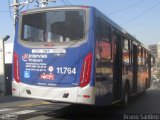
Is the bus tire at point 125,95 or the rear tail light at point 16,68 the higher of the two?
the rear tail light at point 16,68

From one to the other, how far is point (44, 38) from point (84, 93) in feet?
7.47

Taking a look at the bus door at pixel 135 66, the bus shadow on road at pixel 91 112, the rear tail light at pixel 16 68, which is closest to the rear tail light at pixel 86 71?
the bus shadow on road at pixel 91 112

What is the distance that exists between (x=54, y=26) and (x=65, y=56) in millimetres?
1129

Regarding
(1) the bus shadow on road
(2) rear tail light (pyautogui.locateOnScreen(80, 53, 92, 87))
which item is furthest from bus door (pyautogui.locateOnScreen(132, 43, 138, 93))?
(2) rear tail light (pyautogui.locateOnScreen(80, 53, 92, 87))

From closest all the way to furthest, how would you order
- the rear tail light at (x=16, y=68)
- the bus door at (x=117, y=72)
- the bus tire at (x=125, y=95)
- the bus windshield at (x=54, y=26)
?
1. the bus windshield at (x=54, y=26)
2. the rear tail light at (x=16, y=68)
3. the bus door at (x=117, y=72)
4. the bus tire at (x=125, y=95)

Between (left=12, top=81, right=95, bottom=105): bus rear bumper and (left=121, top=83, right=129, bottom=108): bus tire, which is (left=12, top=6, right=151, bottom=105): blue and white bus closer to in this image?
(left=12, top=81, right=95, bottom=105): bus rear bumper

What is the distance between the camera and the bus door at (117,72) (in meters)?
14.1

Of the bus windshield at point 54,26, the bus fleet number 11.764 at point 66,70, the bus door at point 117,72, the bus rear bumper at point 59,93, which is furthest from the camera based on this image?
the bus door at point 117,72

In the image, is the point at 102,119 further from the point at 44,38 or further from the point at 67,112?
the point at 44,38

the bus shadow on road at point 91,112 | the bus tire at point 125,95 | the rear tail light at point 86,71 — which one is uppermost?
the rear tail light at point 86,71

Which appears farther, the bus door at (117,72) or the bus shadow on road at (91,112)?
the bus door at (117,72)

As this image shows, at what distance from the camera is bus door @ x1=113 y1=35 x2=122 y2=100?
14070 mm

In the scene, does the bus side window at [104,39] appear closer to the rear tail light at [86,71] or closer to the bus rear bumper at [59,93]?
the rear tail light at [86,71]

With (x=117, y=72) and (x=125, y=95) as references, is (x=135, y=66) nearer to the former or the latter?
(x=125, y=95)
